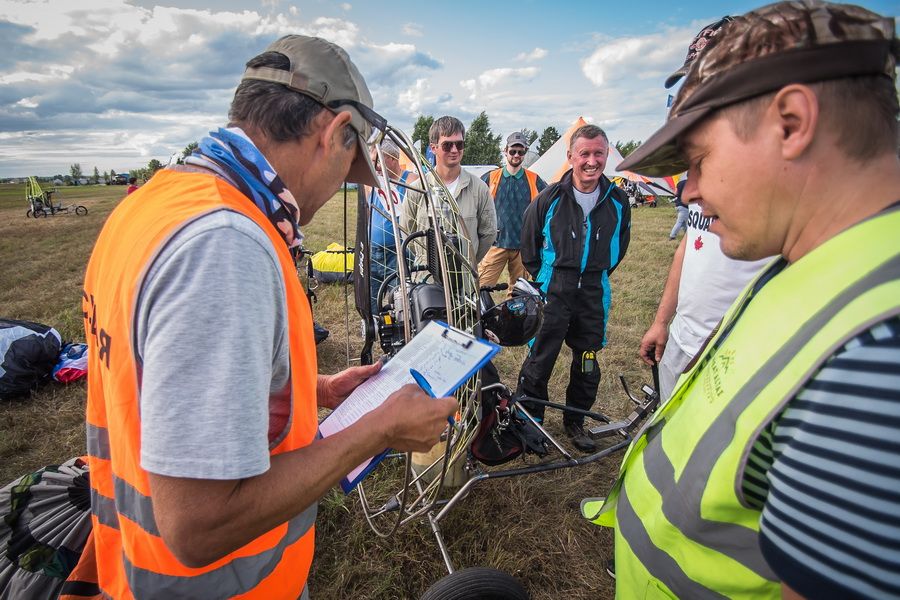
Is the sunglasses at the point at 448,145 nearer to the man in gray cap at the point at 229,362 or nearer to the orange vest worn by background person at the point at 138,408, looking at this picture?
the man in gray cap at the point at 229,362

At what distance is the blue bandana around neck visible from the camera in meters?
0.95

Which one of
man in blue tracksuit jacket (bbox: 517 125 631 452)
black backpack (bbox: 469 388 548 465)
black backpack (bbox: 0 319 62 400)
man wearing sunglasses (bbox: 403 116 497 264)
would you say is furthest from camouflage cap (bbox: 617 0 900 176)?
black backpack (bbox: 0 319 62 400)

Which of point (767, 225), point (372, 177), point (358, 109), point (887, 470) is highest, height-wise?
point (358, 109)

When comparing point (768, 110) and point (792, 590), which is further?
point (768, 110)

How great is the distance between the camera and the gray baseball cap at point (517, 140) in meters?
6.46

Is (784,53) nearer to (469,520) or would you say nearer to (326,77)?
(326,77)

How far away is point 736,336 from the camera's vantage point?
91 cm

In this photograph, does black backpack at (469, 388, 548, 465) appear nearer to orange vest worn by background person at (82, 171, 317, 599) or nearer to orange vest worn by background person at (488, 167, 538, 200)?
orange vest worn by background person at (82, 171, 317, 599)

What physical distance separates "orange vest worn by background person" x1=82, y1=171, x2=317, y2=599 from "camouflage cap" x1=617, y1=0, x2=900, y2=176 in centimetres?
96

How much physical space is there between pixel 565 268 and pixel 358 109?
2.83 metres

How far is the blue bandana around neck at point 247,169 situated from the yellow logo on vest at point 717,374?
1.06m

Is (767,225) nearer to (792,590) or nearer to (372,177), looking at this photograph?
(792,590)

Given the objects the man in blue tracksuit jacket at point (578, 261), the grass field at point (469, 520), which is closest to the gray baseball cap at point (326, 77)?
the grass field at point (469, 520)

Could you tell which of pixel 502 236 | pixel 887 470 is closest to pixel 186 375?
pixel 887 470
